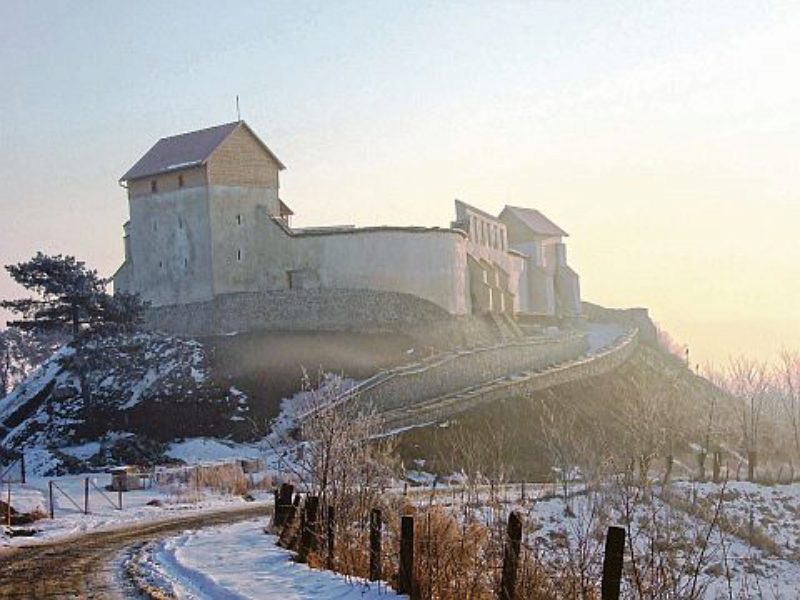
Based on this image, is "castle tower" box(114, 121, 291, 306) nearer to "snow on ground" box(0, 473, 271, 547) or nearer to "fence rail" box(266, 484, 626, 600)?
"snow on ground" box(0, 473, 271, 547)

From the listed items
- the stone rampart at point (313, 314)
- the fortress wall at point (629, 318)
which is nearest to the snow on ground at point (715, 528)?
the stone rampart at point (313, 314)

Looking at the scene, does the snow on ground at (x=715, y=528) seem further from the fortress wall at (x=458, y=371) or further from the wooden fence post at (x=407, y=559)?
the fortress wall at (x=458, y=371)

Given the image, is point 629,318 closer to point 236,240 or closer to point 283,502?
point 236,240

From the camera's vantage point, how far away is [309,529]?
1404 cm

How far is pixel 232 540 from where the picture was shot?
16562 mm

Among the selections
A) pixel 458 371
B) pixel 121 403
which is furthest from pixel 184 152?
pixel 458 371

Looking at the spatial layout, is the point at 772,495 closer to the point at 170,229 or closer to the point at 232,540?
the point at 232,540

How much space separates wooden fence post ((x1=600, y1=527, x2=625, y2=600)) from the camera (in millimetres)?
8227

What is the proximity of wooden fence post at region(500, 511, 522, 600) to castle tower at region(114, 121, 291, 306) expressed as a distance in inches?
1782

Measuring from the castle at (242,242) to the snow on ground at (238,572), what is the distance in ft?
121

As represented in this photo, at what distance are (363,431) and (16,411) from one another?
3502 centimetres

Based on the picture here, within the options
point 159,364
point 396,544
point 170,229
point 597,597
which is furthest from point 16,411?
point 597,597

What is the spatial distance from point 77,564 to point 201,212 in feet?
135

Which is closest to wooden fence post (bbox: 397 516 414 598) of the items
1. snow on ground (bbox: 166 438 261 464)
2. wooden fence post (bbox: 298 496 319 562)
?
wooden fence post (bbox: 298 496 319 562)
